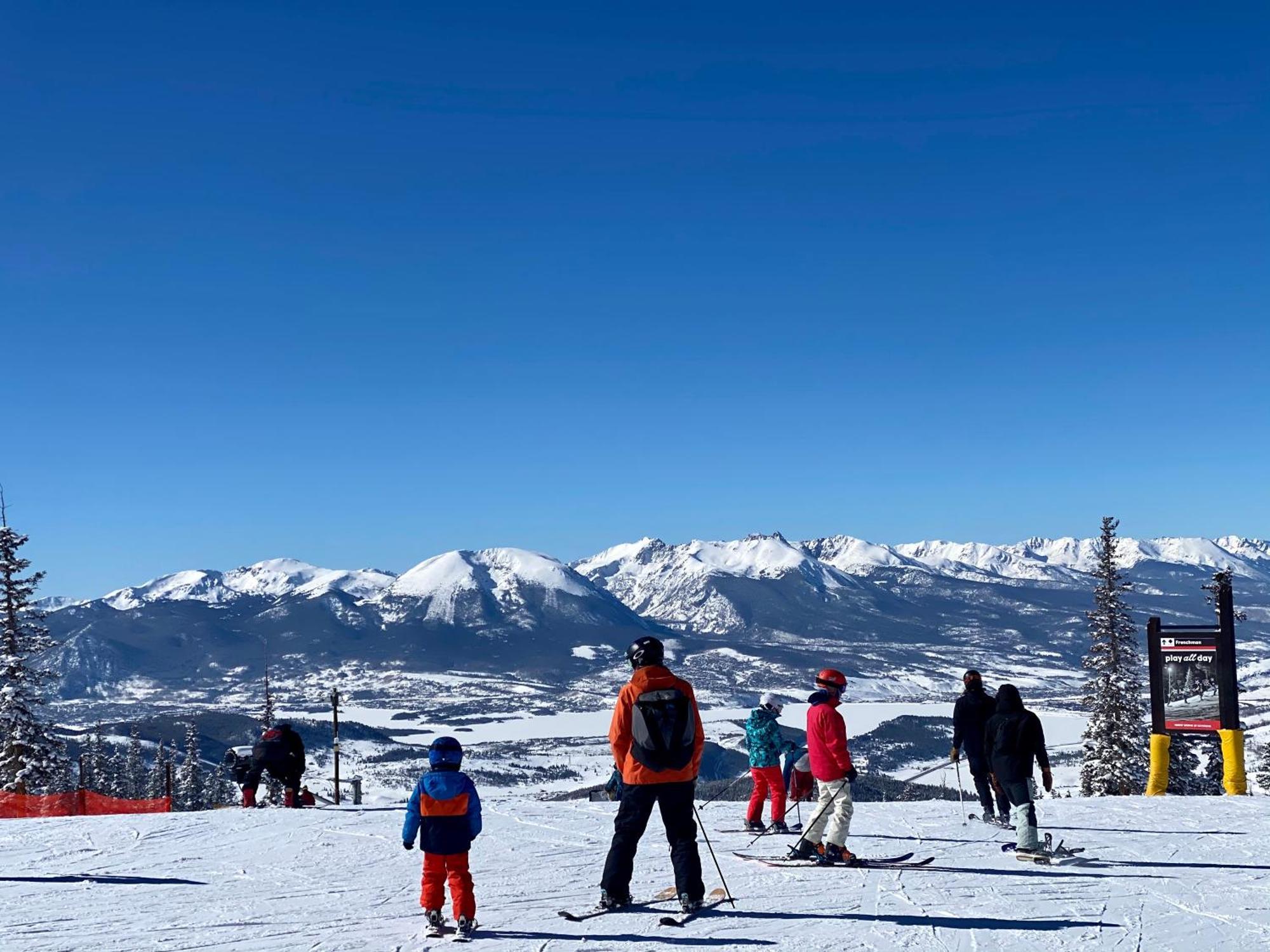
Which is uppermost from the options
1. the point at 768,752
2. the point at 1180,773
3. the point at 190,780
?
the point at 768,752

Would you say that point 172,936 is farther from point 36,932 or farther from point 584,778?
point 584,778

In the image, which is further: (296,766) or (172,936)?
(296,766)

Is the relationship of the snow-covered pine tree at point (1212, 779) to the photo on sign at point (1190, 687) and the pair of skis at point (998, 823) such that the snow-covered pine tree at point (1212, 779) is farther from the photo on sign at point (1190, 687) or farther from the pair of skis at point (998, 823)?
the pair of skis at point (998, 823)

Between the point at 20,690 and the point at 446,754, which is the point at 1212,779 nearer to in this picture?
the point at 446,754

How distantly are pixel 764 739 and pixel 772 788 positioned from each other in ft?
2.45

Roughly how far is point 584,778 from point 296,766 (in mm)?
151961

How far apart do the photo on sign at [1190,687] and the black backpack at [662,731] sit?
1878 centimetres

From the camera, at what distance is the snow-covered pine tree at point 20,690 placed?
33.1 meters

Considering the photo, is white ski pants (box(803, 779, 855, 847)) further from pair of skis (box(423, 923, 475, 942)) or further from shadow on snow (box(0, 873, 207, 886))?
shadow on snow (box(0, 873, 207, 886))

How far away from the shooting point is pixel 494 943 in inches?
313

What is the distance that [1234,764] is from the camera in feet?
68.1

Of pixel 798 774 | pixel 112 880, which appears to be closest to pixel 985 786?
pixel 798 774

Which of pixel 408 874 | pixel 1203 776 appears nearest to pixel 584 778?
pixel 1203 776

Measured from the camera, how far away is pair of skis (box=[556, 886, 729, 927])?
830 cm
